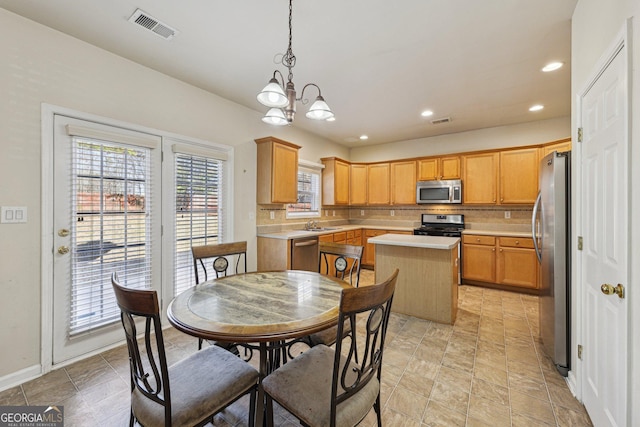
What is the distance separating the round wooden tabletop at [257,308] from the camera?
1199 mm

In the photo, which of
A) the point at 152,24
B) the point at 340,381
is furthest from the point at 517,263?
the point at 152,24

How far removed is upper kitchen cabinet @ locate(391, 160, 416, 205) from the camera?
5.37 meters

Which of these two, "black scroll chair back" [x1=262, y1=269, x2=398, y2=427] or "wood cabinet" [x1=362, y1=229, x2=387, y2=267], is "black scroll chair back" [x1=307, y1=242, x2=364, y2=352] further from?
"wood cabinet" [x1=362, y1=229, x2=387, y2=267]

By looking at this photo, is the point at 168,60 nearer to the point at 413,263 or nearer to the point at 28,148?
the point at 28,148

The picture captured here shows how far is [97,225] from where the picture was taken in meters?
2.40

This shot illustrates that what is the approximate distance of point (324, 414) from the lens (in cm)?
109

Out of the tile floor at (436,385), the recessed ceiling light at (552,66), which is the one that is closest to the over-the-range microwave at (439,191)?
the recessed ceiling light at (552,66)

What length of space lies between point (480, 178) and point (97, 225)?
17.8ft

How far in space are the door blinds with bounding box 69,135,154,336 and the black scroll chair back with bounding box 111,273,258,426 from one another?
1.56 metres

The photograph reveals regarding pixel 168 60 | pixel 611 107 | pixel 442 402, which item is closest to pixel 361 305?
pixel 442 402

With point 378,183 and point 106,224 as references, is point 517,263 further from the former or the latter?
point 106,224

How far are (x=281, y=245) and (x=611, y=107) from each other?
3.31m

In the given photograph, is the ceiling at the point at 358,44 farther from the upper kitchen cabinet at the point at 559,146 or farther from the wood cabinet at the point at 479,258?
the wood cabinet at the point at 479,258

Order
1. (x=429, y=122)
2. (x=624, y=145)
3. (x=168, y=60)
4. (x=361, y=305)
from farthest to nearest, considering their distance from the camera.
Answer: (x=429, y=122) → (x=168, y=60) → (x=624, y=145) → (x=361, y=305)
